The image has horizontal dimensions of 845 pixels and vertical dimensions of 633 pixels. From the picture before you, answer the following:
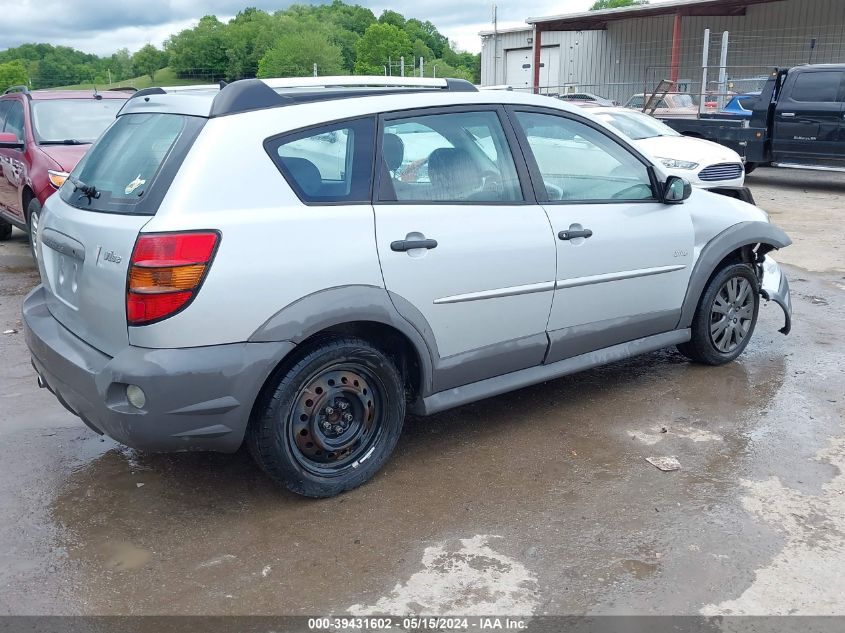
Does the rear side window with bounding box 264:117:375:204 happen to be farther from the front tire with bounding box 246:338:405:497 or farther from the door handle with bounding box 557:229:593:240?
the door handle with bounding box 557:229:593:240

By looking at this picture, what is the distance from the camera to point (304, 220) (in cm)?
336

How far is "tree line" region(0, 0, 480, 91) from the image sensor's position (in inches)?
2761

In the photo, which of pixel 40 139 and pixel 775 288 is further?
pixel 40 139

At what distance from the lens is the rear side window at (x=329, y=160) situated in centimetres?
341

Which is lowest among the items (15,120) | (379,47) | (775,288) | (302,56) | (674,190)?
(775,288)

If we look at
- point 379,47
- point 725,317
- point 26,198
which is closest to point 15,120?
point 26,198

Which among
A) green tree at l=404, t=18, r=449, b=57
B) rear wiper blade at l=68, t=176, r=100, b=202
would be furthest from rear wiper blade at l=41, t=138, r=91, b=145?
green tree at l=404, t=18, r=449, b=57

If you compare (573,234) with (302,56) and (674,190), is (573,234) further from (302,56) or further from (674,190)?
(302,56)

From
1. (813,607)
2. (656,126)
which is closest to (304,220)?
(813,607)

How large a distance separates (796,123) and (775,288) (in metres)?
10.5

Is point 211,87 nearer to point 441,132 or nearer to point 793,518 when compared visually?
point 441,132


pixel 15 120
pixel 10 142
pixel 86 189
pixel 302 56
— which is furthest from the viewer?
pixel 302 56

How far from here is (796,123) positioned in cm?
1460

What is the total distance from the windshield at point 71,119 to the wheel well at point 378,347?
5.64 meters
